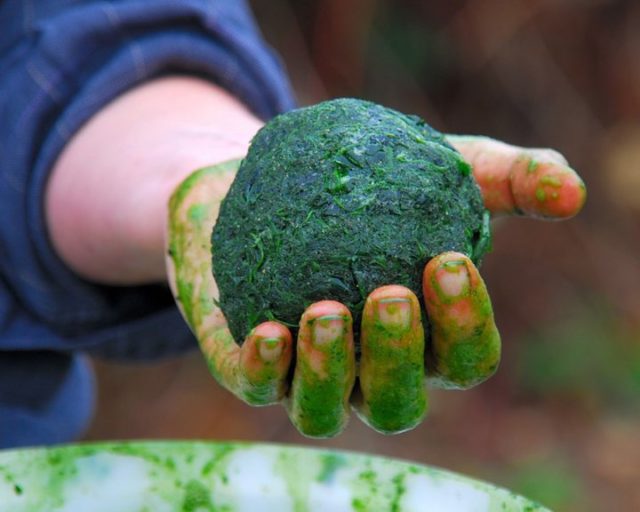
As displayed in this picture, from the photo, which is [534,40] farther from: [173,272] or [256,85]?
[173,272]

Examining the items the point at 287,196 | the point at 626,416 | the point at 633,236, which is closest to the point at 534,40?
the point at 633,236

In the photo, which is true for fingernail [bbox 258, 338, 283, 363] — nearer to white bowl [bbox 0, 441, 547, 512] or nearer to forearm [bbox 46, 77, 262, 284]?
white bowl [bbox 0, 441, 547, 512]

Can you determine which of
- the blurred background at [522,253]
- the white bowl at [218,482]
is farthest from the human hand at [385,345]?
the blurred background at [522,253]

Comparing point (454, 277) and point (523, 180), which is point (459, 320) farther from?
point (523, 180)

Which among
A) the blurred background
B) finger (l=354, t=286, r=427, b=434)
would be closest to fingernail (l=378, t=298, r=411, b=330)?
finger (l=354, t=286, r=427, b=434)

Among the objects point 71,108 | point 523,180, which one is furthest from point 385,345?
point 71,108

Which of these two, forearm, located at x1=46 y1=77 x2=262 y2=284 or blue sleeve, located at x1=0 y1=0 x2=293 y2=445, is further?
blue sleeve, located at x1=0 y1=0 x2=293 y2=445

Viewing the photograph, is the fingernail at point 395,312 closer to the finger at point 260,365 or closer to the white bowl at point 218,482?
the finger at point 260,365
